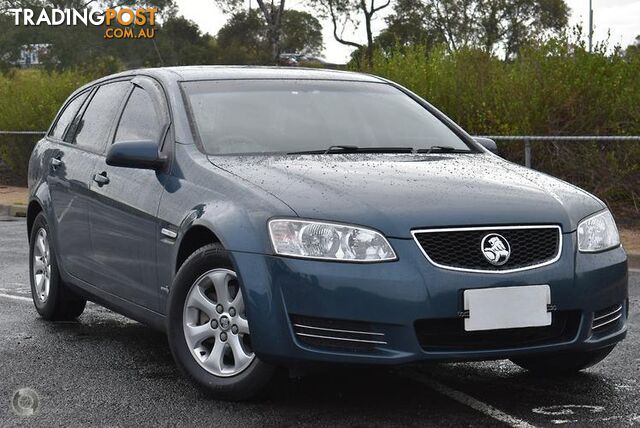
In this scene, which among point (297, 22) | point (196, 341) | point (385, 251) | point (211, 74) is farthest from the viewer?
point (297, 22)

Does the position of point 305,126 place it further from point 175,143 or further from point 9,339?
point 9,339

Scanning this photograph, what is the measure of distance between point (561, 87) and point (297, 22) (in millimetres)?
59677

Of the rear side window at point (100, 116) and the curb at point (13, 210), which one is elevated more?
the rear side window at point (100, 116)

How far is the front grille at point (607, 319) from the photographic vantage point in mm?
5309

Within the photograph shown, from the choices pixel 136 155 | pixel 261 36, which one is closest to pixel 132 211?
pixel 136 155

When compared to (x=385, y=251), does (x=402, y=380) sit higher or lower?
lower

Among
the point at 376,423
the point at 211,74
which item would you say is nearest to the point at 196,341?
the point at 376,423

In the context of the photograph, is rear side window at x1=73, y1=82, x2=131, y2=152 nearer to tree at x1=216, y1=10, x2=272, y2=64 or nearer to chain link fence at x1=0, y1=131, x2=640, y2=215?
chain link fence at x1=0, y1=131, x2=640, y2=215

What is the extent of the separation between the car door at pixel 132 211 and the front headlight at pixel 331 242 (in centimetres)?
113

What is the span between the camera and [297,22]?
73.3 metres

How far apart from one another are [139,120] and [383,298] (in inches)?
94.9

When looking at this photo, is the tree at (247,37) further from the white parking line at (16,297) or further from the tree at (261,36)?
the white parking line at (16,297)

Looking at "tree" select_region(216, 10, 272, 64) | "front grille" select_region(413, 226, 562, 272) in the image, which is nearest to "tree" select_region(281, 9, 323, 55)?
"tree" select_region(216, 10, 272, 64)

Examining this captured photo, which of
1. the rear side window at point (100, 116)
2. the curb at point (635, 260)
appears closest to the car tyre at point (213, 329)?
the rear side window at point (100, 116)
